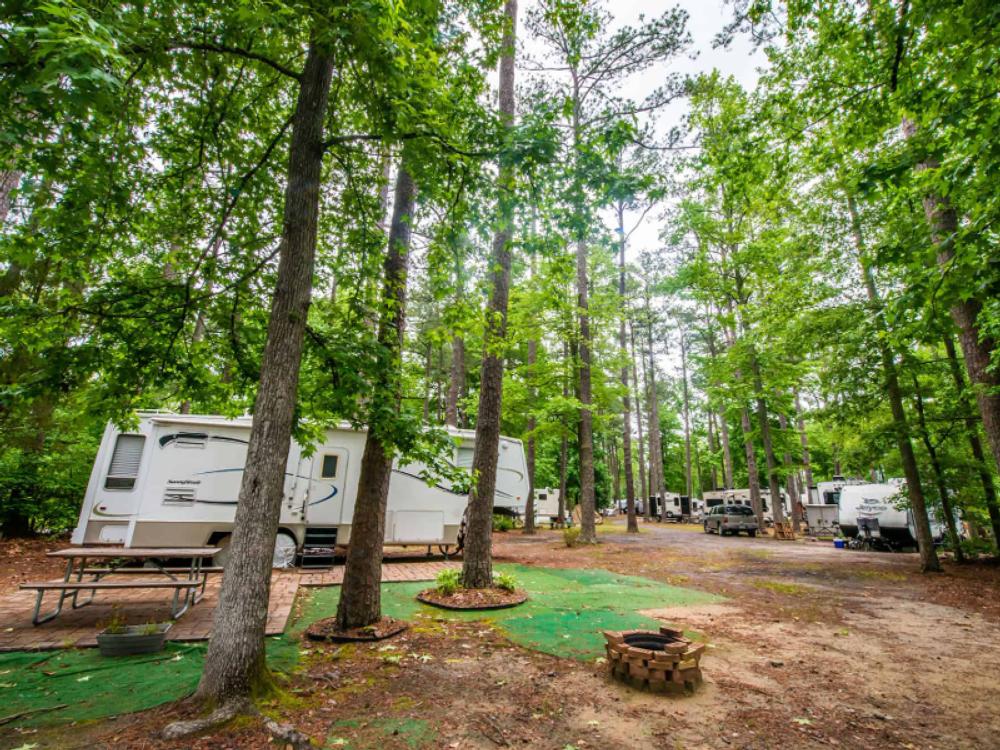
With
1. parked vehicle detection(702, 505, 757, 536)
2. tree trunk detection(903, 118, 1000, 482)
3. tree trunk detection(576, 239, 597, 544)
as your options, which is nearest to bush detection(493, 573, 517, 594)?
tree trunk detection(903, 118, 1000, 482)

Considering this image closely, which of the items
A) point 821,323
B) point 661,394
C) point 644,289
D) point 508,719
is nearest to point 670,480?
point 661,394

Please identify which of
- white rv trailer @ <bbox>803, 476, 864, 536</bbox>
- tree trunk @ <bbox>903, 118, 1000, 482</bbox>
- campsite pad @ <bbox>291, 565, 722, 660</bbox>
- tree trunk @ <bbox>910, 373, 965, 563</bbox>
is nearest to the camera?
campsite pad @ <bbox>291, 565, 722, 660</bbox>

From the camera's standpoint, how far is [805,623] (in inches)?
244

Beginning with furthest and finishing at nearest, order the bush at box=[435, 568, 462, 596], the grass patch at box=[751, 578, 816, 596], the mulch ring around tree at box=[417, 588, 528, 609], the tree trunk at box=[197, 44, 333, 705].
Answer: the grass patch at box=[751, 578, 816, 596], the bush at box=[435, 568, 462, 596], the mulch ring around tree at box=[417, 588, 528, 609], the tree trunk at box=[197, 44, 333, 705]

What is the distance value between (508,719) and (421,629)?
2.49 m

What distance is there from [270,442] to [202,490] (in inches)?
264

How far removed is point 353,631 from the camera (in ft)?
17.4

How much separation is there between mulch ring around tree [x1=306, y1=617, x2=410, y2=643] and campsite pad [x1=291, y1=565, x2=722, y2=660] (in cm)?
32

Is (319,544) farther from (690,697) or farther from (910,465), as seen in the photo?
(910,465)

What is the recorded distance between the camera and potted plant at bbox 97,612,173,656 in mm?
4426

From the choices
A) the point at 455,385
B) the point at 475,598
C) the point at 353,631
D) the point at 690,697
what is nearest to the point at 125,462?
the point at 353,631

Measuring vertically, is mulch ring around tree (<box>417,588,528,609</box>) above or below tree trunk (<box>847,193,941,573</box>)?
below

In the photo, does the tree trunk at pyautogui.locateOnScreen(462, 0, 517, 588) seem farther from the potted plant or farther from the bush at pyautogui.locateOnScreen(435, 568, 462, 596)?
the potted plant

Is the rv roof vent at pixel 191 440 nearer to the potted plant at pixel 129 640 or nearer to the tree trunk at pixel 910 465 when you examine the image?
the potted plant at pixel 129 640
